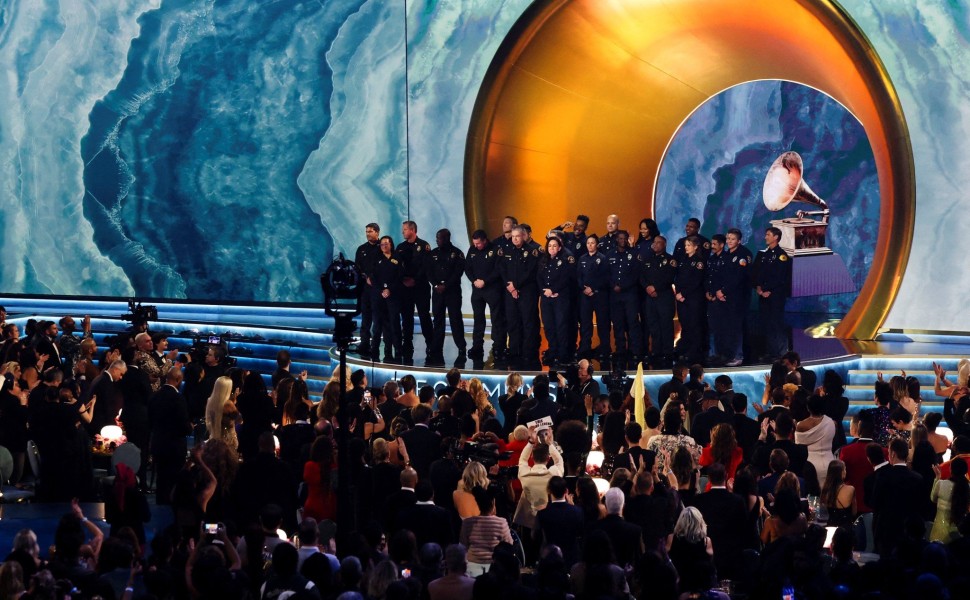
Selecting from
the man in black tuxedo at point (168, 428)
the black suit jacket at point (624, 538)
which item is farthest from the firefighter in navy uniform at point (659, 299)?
the black suit jacket at point (624, 538)

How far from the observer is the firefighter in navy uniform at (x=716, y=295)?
1348 centimetres

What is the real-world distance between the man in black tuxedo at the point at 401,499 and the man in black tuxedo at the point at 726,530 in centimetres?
168

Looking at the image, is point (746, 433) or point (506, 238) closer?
point (746, 433)

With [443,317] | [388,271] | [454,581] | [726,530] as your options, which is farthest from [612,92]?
[454,581]

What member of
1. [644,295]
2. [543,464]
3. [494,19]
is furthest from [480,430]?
[494,19]

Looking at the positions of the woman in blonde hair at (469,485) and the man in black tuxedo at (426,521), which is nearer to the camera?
the man in black tuxedo at (426,521)

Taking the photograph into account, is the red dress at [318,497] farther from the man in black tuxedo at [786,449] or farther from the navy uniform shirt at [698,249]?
the navy uniform shirt at [698,249]

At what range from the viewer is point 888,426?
9.88 m

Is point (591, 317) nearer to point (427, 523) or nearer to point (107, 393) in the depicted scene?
point (107, 393)

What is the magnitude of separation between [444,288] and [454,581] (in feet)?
24.6

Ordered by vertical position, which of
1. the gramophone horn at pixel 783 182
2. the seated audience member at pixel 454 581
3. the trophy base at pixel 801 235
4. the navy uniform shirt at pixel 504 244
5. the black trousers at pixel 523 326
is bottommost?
the seated audience member at pixel 454 581

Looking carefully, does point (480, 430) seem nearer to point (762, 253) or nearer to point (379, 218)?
point (762, 253)

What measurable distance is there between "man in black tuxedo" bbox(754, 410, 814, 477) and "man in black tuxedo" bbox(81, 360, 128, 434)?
5442 millimetres

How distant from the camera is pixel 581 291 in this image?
13.9 meters
